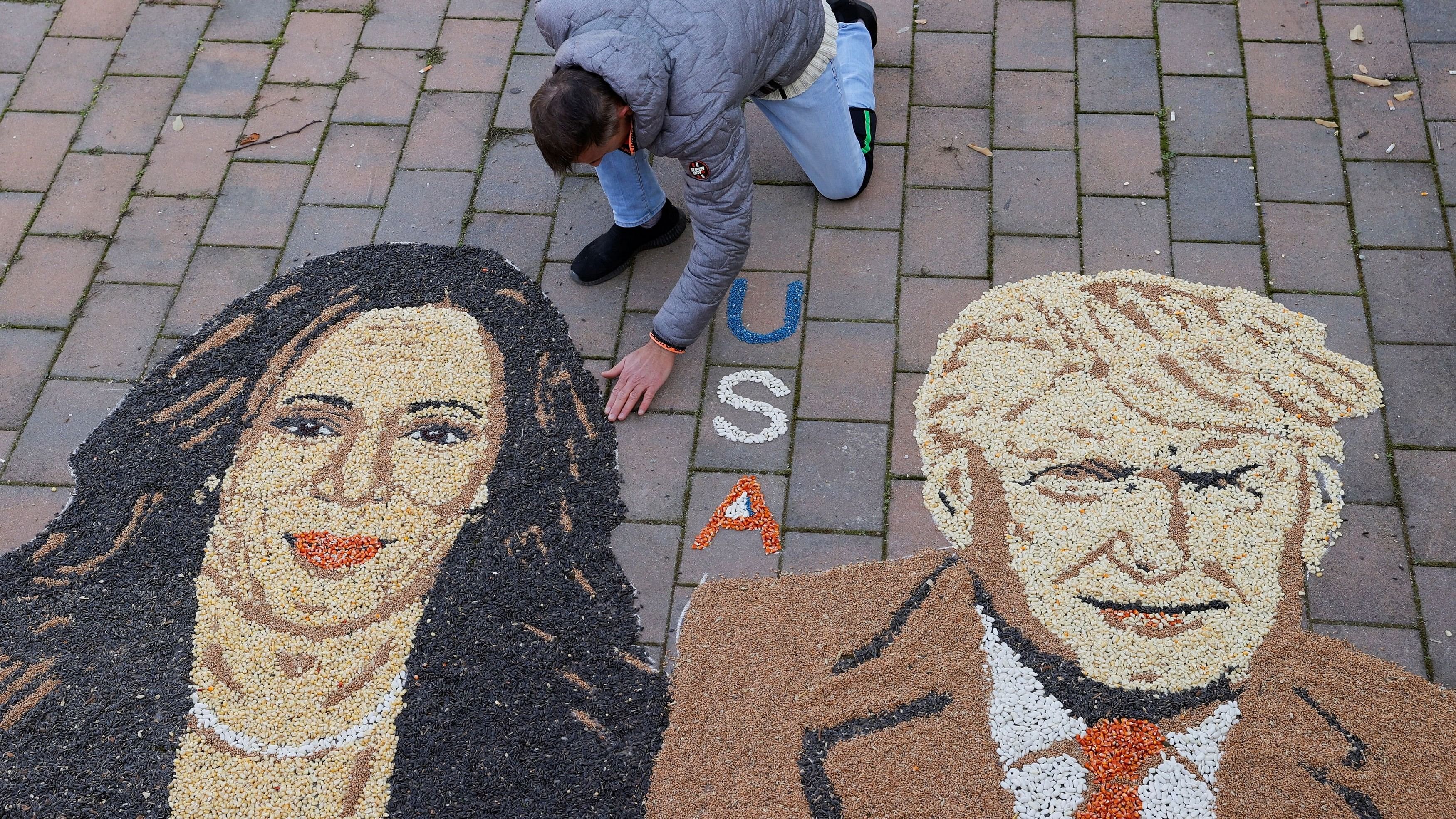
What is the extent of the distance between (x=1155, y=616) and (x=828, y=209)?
162 centimetres

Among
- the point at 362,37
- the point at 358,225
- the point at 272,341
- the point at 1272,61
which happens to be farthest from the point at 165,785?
the point at 1272,61

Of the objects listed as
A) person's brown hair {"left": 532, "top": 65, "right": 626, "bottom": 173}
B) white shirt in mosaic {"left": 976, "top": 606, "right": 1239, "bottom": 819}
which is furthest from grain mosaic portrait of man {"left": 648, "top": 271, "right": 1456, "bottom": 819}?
person's brown hair {"left": 532, "top": 65, "right": 626, "bottom": 173}

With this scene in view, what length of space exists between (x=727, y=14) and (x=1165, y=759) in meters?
2.10

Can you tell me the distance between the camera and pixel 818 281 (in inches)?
135

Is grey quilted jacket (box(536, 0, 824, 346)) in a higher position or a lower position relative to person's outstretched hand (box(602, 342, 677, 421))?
higher

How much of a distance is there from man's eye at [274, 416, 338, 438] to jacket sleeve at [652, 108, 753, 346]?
3.32 ft

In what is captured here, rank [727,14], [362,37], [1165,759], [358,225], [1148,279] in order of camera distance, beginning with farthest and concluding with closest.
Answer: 1. [362,37]
2. [358,225]
3. [1148,279]
4. [727,14]
5. [1165,759]

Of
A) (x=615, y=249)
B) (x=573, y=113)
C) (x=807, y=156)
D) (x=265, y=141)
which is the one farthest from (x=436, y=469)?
(x=265, y=141)

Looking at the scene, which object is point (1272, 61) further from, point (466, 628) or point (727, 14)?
point (466, 628)

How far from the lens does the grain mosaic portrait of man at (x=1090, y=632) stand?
2.56 m

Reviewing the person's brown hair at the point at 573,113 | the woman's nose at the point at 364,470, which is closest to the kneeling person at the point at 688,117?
the person's brown hair at the point at 573,113

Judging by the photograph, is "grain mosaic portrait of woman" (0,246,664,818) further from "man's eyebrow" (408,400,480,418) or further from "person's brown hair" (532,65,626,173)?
"person's brown hair" (532,65,626,173)

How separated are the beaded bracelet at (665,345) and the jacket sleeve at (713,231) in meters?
0.01

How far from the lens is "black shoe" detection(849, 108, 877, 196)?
3580mm
